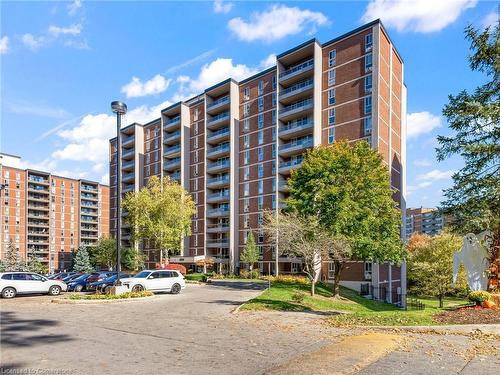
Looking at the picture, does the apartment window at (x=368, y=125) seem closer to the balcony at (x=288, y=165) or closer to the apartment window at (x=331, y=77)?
the apartment window at (x=331, y=77)

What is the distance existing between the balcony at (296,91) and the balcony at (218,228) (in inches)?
864

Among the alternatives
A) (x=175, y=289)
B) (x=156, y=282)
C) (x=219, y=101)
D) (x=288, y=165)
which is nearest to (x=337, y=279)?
(x=175, y=289)

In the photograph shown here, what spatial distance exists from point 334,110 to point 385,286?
22614 mm

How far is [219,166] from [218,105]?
10.3 metres

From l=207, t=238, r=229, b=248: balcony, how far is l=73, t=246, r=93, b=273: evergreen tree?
145 ft

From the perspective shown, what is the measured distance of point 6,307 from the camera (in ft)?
66.6

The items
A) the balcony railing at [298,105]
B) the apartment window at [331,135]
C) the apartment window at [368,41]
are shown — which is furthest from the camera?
the balcony railing at [298,105]

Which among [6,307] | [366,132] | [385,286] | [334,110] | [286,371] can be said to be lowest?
[385,286]

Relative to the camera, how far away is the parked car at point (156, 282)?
26.9m

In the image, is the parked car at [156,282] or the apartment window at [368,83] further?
the apartment window at [368,83]

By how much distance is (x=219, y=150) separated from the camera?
67000 mm

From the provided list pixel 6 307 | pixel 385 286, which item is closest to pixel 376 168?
pixel 385 286

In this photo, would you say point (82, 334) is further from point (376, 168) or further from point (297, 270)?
point (297, 270)

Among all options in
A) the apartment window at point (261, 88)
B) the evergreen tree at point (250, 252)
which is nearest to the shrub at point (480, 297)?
the evergreen tree at point (250, 252)
